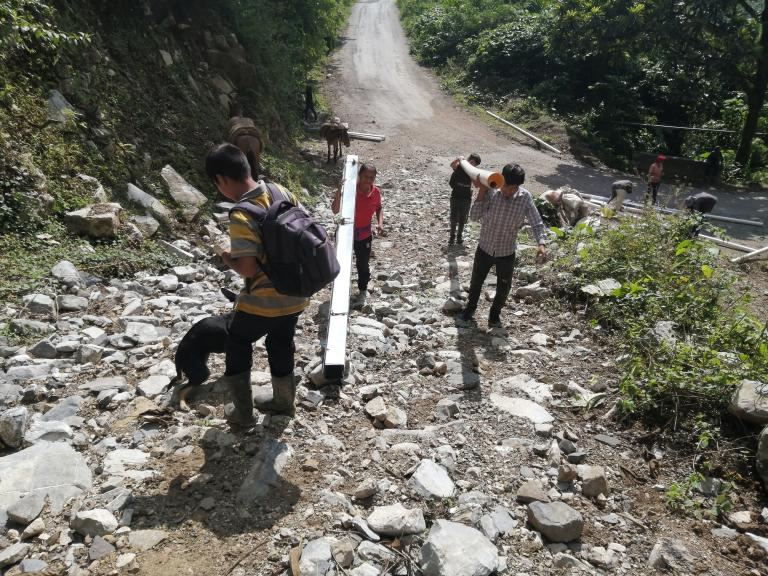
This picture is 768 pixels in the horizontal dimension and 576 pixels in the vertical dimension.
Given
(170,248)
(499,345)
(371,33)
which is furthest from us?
(371,33)

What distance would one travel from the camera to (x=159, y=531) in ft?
8.33

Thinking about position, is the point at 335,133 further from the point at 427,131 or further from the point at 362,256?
the point at 362,256

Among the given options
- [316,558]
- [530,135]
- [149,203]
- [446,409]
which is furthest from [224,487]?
[530,135]

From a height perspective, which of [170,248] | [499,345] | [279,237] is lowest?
[499,345]

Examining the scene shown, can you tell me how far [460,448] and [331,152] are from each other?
1271 centimetres

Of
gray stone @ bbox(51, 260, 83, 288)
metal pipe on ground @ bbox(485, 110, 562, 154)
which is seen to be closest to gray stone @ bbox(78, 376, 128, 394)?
gray stone @ bbox(51, 260, 83, 288)

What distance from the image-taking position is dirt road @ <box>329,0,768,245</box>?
47.6 ft

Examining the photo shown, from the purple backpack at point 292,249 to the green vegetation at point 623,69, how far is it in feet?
57.4

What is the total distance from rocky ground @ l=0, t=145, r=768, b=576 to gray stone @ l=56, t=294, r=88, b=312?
0.04ft

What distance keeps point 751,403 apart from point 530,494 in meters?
1.80

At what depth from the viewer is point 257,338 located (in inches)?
123

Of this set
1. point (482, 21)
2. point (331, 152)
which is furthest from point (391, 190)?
point (482, 21)

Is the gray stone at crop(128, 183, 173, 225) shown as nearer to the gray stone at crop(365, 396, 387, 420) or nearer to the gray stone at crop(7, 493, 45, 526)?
the gray stone at crop(365, 396, 387, 420)

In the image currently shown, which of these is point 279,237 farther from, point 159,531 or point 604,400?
point 604,400
